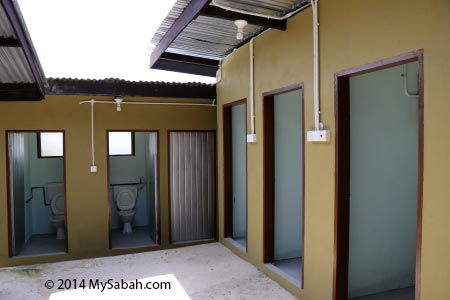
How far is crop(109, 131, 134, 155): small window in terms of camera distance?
690 cm

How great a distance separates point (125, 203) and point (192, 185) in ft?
5.11

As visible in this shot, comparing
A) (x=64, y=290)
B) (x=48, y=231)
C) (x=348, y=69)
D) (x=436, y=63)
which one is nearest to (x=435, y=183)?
(x=436, y=63)

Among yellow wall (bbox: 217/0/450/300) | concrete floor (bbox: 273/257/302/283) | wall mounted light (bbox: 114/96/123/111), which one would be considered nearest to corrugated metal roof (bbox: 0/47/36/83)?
wall mounted light (bbox: 114/96/123/111)

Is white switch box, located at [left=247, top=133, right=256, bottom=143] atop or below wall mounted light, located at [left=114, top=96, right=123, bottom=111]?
below

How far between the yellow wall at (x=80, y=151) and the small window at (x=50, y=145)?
4.99 feet

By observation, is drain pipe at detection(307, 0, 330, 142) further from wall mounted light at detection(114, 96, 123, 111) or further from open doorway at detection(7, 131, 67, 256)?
open doorway at detection(7, 131, 67, 256)

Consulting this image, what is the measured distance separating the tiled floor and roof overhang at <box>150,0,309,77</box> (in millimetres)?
2859

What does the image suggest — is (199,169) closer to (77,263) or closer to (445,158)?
(77,263)

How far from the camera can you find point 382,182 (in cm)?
352

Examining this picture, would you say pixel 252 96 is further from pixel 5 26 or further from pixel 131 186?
pixel 131 186

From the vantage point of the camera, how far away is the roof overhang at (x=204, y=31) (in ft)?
11.4

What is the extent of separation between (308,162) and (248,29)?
1.84 meters

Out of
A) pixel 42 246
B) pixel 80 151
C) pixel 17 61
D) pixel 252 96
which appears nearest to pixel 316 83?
pixel 252 96

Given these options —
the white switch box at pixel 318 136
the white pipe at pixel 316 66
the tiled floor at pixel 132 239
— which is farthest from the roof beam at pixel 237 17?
the tiled floor at pixel 132 239
